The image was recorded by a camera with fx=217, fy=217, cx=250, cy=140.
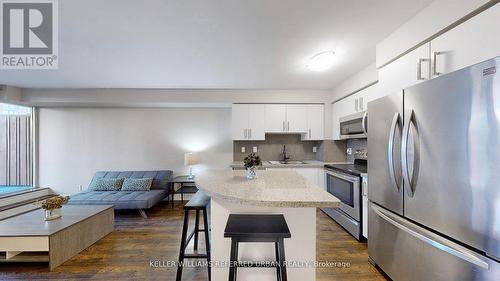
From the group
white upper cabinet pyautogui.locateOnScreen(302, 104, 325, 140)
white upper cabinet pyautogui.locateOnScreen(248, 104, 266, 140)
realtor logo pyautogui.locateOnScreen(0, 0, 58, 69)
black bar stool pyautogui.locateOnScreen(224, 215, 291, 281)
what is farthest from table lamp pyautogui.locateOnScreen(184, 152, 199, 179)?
black bar stool pyautogui.locateOnScreen(224, 215, 291, 281)

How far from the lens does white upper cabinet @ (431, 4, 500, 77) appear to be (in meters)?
1.23

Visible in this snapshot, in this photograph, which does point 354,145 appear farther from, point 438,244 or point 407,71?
point 438,244

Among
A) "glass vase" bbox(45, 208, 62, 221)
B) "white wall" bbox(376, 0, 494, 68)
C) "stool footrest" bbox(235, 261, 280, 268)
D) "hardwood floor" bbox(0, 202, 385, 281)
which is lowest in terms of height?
"hardwood floor" bbox(0, 202, 385, 281)

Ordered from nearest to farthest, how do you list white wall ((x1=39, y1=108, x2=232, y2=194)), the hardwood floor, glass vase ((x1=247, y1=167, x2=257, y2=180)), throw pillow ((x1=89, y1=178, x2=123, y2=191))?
glass vase ((x1=247, y1=167, x2=257, y2=180)) → the hardwood floor → throw pillow ((x1=89, y1=178, x2=123, y2=191)) → white wall ((x1=39, y1=108, x2=232, y2=194))

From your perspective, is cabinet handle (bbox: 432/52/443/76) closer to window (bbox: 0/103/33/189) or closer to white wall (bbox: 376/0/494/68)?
white wall (bbox: 376/0/494/68)

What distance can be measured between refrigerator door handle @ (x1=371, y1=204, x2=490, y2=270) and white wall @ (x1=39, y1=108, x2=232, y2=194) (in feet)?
11.3

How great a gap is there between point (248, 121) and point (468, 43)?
3274mm

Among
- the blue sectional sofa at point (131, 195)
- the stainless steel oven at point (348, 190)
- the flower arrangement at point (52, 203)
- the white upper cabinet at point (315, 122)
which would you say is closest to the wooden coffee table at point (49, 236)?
the flower arrangement at point (52, 203)

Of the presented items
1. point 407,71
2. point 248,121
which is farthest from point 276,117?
point 407,71

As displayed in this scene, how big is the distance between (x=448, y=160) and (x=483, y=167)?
19cm

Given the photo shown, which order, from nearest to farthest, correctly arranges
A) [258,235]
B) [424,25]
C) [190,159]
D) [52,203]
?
1. [258,235]
2. [424,25]
3. [52,203]
4. [190,159]

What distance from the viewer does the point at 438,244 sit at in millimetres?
1385

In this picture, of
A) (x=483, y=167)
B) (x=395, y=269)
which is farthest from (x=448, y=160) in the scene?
(x=395, y=269)

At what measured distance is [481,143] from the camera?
3.81 ft
